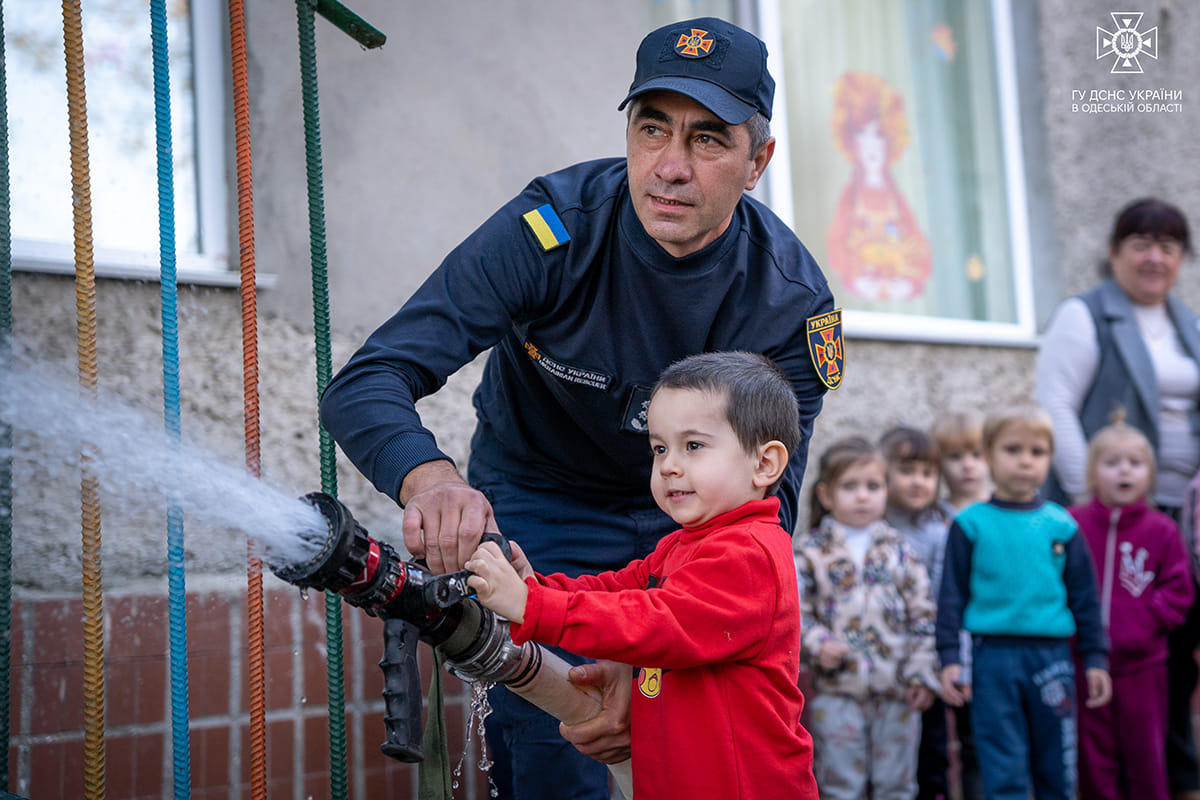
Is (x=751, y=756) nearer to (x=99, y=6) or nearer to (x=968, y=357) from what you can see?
(x=99, y=6)

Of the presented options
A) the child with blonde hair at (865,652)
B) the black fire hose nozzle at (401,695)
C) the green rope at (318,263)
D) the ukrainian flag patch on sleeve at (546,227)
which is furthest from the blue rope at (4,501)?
the child with blonde hair at (865,652)

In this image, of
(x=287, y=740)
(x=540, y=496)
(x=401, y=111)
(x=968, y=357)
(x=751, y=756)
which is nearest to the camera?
(x=751, y=756)

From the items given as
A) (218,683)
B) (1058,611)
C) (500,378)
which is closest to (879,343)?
(1058,611)

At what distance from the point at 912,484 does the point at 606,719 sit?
9.38 ft

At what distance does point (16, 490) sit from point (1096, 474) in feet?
13.0

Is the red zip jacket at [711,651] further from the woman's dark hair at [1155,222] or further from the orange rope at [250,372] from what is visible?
the woman's dark hair at [1155,222]

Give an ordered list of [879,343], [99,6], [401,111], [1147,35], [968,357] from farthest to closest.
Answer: [1147,35] < [968,357] < [879,343] < [401,111] < [99,6]

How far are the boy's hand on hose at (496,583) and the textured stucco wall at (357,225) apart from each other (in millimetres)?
1448

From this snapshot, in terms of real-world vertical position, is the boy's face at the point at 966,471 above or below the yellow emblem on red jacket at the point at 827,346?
below

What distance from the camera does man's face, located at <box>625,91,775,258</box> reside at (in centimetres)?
241

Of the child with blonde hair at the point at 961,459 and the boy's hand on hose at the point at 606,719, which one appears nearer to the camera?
the boy's hand on hose at the point at 606,719

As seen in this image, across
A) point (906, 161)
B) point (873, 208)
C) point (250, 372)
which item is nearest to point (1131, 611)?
point (873, 208)

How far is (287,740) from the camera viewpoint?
10.8 ft

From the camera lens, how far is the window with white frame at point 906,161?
567 centimetres
